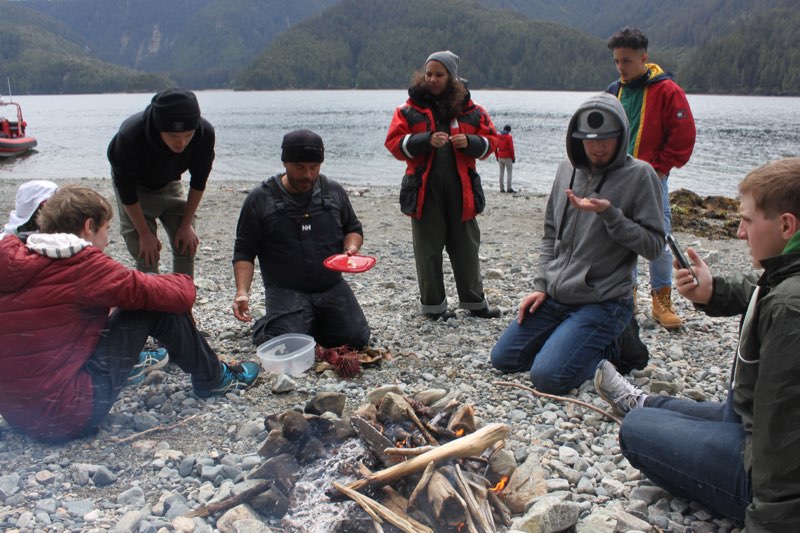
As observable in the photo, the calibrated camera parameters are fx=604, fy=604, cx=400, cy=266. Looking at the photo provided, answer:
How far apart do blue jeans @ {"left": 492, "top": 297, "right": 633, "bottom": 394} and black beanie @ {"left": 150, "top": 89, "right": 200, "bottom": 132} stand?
3.04m

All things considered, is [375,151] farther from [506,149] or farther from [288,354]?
[288,354]

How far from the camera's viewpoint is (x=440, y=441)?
3.45 metres

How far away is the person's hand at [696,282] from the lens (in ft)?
10.5

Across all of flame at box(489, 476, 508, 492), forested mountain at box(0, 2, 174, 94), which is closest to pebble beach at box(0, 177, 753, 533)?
flame at box(489, 476, 508, 492)

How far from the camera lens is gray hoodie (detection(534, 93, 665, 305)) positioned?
172 inches

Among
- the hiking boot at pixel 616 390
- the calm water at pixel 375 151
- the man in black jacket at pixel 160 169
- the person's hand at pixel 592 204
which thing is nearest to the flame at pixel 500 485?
the hiking boot at pixel 616 390

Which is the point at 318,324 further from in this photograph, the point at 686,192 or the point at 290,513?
the point at 686,192

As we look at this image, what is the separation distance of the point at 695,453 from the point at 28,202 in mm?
4194

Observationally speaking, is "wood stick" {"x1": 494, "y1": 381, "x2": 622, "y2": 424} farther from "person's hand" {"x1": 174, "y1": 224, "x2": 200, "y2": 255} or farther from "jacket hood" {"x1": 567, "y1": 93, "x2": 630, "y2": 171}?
"person's hand" {"x1": 174, "y1": 224, "x2": 200, "y2": 255}

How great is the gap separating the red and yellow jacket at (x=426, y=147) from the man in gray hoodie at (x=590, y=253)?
4.09 feet

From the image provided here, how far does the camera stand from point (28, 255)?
3.24 m

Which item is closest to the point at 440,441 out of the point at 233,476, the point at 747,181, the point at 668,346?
the point at 233,476

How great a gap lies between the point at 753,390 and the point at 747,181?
3.00 feet

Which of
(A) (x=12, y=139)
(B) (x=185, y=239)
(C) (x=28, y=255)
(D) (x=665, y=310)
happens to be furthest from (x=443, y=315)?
(A) (x=12, y=139)
